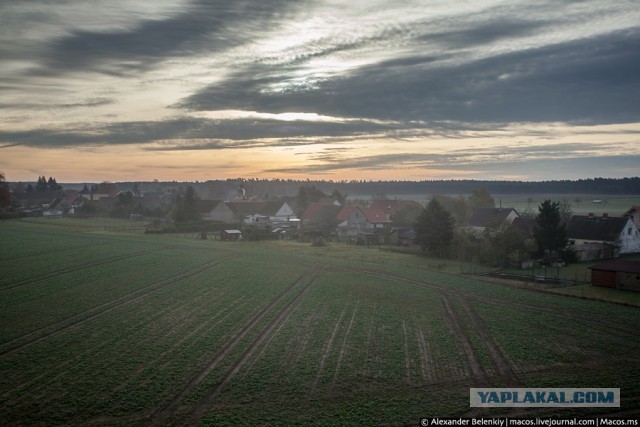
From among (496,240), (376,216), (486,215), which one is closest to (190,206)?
(376,216)

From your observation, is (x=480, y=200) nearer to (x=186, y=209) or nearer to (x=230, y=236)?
(x=230, y=236)

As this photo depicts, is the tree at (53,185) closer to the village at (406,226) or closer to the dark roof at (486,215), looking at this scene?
the village at (406,226)

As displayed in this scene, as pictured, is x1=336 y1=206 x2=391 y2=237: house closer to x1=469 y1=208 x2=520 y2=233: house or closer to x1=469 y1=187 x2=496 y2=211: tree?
x1=469 y1=208 x2=520 y2=233: house

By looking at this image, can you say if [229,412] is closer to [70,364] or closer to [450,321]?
[70,364]

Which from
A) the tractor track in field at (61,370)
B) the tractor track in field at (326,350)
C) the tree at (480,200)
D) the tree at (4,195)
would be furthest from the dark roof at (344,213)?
the tree at (4,195)

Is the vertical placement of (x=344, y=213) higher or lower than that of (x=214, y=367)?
higher

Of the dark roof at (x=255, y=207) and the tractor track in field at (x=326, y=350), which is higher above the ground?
the dark roof at (x=255, y=207)
